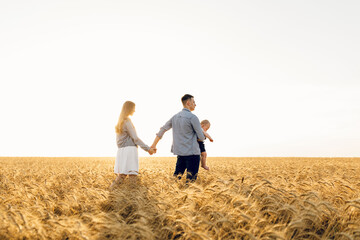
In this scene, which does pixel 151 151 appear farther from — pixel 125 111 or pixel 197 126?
pixel 197 126

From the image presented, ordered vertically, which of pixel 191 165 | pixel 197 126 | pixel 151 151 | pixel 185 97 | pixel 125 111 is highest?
pixel 185 97

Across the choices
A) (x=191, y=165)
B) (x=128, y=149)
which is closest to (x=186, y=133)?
(x=191, y=165)

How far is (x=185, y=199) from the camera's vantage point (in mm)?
4715

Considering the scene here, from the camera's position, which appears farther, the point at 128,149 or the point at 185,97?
the point at 185,97

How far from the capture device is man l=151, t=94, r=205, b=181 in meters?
7.52

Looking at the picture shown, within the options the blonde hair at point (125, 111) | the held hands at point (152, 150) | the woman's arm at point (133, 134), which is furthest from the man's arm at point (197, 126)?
the blonde hair at point (125, 111)

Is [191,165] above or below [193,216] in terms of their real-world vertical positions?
above

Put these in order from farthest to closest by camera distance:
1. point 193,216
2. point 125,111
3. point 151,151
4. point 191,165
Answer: point 151,151 < point 191,165 < point 125,111 < point 193,216

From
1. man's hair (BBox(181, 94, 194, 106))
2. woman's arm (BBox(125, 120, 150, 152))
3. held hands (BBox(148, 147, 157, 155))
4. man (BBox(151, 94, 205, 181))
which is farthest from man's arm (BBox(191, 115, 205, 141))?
woman's arm (BBox(125, 120, 150, 152))

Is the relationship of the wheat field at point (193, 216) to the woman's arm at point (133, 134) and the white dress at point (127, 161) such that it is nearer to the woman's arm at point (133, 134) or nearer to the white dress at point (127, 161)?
the white dress at point (127, 161)

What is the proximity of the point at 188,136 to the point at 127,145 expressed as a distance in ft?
5.18

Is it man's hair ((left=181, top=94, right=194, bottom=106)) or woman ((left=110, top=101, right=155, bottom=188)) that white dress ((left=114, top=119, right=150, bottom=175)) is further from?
man's hair ((left=181, top=94, right=194, bottom=106))

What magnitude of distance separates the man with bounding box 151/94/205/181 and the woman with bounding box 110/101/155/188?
34.1 inches

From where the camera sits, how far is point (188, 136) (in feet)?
25.0
